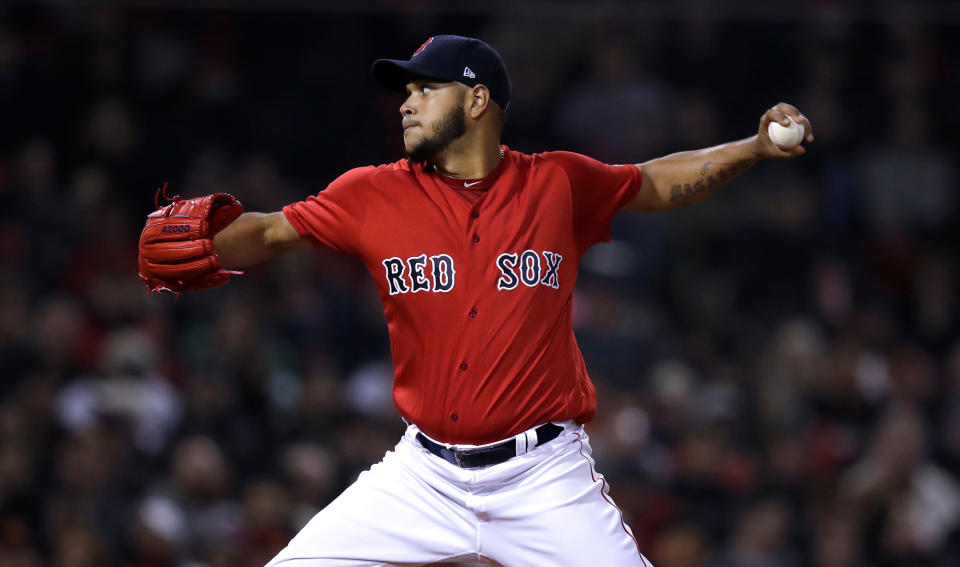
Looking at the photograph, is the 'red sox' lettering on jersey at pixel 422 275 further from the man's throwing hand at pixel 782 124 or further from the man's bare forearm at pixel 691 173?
the man's throwing hand at pixel 782 124

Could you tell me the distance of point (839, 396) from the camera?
7.48m

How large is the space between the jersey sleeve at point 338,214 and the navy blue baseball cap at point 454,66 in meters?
0.32

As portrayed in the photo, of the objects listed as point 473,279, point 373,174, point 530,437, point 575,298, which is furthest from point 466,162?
point 575,298

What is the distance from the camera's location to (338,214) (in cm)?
373

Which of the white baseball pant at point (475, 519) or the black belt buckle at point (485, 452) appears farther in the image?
the black belt buckle at point (485, 452)

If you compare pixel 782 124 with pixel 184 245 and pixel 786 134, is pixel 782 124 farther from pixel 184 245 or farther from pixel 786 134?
pixel 184 245

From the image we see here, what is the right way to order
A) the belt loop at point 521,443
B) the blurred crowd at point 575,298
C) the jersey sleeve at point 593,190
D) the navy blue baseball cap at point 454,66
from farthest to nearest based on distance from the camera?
1. the blurred crowd at point 575,298
2. the jersey sleeve at point 593,190
3. the navy blue baseball cap at point 454,66
4. the belt loop at point 521,443

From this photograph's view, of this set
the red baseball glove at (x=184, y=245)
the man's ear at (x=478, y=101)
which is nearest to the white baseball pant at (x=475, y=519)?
the red baseball glove at (x=184, y=245)

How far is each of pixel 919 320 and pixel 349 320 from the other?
3.70m

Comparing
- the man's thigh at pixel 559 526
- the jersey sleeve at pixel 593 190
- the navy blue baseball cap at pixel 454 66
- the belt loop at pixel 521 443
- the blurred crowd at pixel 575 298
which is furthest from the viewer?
the blurred crowd at pixel 575 298

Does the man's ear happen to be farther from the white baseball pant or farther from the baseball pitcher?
the white baseball pant

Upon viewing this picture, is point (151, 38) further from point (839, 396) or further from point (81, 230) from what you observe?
point (839, 396)

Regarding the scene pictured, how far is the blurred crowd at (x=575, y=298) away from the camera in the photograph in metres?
6.48

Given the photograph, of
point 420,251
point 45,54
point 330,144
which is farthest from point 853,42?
point 420,251
